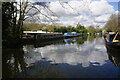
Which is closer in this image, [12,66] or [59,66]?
[59,66]

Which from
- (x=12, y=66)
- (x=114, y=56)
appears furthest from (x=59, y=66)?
(x=114, y=56)

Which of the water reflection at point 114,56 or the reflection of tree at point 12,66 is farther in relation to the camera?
the water reflection at point 114,56

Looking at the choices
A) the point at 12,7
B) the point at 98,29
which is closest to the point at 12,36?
the point at 12,7

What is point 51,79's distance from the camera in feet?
13.2

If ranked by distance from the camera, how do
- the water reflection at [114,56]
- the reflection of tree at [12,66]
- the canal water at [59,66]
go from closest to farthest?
the canal water at [59,66]
the reflection of tree at [12,66]
the water reflection at [114,56]

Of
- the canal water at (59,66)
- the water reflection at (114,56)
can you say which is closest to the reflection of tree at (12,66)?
the canal water at (59,66)

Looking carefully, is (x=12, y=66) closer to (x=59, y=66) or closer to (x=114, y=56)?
(x=59, y=66)

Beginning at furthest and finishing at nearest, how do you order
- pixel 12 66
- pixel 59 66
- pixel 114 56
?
pixel 114 56, pixel 12 66, pixel 59 66

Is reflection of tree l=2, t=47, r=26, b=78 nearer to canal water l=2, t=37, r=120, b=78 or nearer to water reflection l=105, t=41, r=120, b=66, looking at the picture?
canal water l=2, t=37, r=120, b=78

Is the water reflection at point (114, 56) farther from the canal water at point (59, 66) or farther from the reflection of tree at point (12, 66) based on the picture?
the reflection of tree at point (12, 66)

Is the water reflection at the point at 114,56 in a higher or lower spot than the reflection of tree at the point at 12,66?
higher

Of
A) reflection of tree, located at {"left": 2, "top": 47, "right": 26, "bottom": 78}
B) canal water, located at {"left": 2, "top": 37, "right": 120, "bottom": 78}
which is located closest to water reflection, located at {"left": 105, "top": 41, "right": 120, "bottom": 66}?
canal water, located at {"left": 2, "top": 37, "right": 120, "bottom": 78}

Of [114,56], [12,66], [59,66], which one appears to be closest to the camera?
[59,66]

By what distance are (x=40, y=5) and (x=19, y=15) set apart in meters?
2.37
